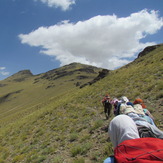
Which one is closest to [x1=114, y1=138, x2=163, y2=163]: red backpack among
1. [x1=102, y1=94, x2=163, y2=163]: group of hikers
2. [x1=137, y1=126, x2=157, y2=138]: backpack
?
[x1=102, y1=94, x2=163, y2=163]: group of hikers

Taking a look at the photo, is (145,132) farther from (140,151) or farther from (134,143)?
(140,151)

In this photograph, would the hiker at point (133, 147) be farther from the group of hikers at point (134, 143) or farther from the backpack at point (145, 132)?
the backpack at point (145, 132)

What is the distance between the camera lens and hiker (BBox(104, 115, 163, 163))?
6.25 feet

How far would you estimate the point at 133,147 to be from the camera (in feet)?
6.95

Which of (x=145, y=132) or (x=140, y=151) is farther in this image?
(x=145, y=132)

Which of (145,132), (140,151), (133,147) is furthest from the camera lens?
(145,132)

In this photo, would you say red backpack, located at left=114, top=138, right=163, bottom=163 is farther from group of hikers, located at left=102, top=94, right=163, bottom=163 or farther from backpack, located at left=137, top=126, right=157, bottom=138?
backpack, located at left=137, top=126, right=157, bottom=138

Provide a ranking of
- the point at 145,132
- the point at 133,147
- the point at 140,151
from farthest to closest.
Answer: the point at 145,132 < the point at 133,147 < the point at 140,151

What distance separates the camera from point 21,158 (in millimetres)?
8773

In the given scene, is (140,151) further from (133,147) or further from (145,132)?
(145,132)

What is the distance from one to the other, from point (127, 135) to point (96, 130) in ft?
21.6

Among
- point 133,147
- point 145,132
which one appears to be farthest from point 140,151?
point 145,132

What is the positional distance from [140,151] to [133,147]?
0.12 metres

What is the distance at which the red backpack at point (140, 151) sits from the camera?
188 cm
